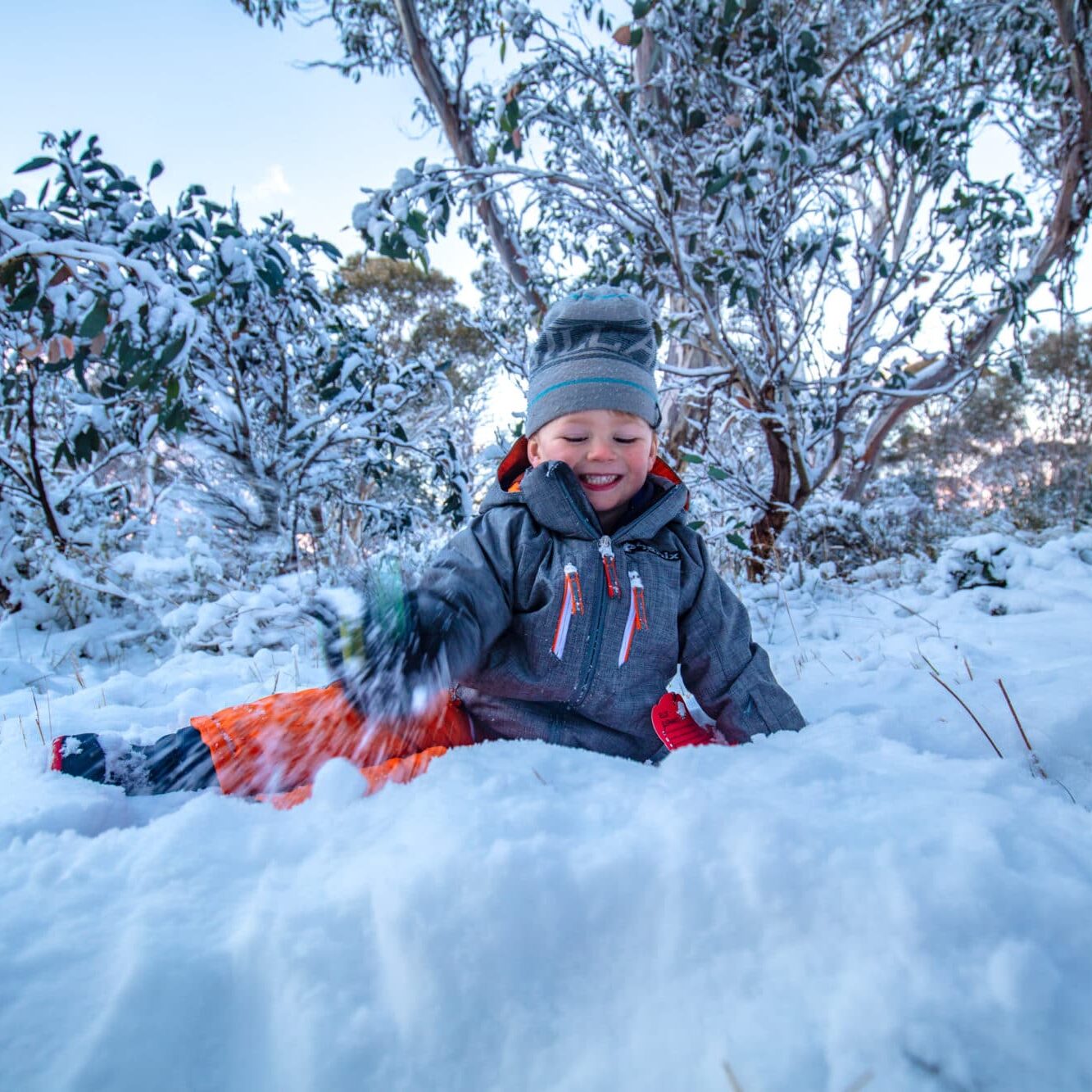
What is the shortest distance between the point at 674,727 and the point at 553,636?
33 cm

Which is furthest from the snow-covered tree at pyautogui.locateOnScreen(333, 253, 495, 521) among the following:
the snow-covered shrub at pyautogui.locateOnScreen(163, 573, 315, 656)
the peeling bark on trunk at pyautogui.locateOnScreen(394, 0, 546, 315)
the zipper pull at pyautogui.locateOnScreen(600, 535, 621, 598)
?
the zipper pull at pyautogui.locateOnScreen(600, 535, 621, 598)

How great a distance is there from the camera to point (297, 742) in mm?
1247

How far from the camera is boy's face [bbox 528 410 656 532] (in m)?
1.53

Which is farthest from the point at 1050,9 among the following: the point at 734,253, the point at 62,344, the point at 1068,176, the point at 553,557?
the point at 62,344

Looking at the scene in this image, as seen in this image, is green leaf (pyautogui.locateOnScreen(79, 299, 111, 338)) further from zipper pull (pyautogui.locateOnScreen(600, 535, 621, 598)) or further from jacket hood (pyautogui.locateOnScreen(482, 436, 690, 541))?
zipper pull (pyautogui.locateOnScreen(600, 535, 621, 598))

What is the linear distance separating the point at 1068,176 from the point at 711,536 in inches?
174

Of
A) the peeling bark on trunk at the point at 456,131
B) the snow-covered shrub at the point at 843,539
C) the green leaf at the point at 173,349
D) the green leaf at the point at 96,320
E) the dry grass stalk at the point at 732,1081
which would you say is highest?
the peeling bark on trunk at the point at 456,131

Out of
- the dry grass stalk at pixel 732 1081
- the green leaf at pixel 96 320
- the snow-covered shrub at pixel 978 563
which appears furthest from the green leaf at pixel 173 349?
the snow-covered shrub at pixel 978 563

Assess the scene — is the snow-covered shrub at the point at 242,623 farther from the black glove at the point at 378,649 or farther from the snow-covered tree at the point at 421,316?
the snow-covered tree at the point at 421,316

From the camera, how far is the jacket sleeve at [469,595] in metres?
1.17

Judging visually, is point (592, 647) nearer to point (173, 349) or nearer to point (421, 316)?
point (173, 349)

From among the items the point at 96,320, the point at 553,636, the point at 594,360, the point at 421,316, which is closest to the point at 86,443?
the point at 96,320

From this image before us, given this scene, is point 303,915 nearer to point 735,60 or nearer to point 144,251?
point 144,251

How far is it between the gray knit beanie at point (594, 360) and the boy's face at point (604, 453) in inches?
1.1
